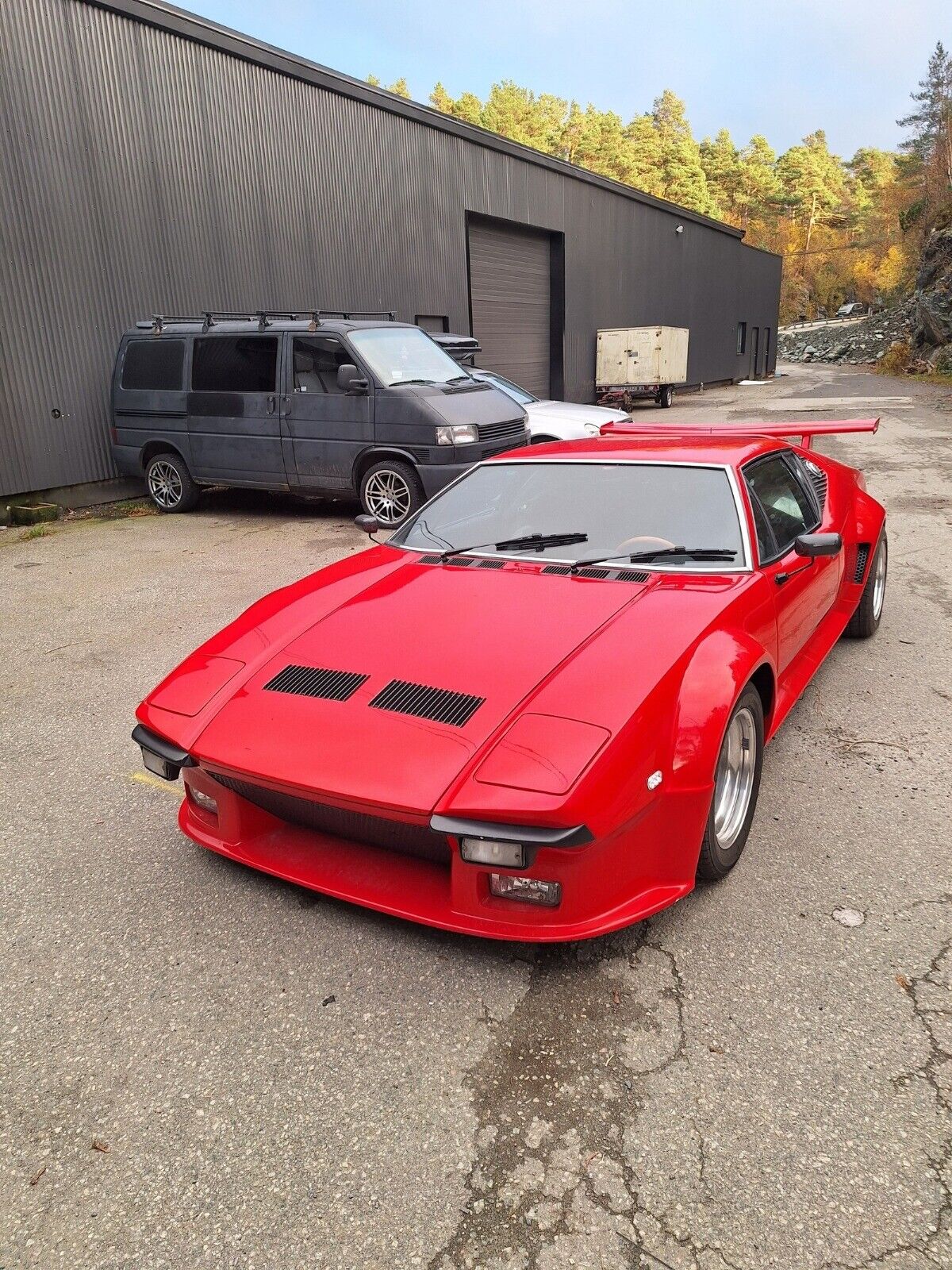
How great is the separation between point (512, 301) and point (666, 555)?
19.1 metres

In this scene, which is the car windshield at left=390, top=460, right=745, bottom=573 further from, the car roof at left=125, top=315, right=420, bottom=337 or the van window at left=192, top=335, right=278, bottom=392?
the van window at left=192, top=335, right=278, bottom=392

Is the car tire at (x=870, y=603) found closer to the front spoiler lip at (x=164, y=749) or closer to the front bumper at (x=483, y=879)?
the front bumper at (x=483, y=879)

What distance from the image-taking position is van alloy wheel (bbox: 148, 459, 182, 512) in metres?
10.3

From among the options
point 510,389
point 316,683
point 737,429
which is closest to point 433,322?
point 510,389

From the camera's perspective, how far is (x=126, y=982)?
2.43 metres

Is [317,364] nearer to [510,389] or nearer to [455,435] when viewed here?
[455,435]

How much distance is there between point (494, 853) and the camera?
2141mm

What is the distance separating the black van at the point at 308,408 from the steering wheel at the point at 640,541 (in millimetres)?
5244

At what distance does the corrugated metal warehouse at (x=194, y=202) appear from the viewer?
10.0 meters

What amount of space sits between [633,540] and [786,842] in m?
1.26

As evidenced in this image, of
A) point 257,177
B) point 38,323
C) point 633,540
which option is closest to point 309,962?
point 633,540

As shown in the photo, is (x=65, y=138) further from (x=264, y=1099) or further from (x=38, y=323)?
(x=264, y=1099)

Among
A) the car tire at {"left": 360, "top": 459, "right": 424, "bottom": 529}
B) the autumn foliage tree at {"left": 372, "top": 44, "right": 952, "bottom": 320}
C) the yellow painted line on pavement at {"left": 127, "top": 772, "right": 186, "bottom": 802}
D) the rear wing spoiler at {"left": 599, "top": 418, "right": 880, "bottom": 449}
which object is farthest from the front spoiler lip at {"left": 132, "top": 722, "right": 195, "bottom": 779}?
the autumn foliage tree at {"left": 372, "top": 44, "right": 952, "bottom": 320}

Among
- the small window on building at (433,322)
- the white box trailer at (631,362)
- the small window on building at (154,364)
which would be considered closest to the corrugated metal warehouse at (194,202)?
the small window on building at (433,322)
